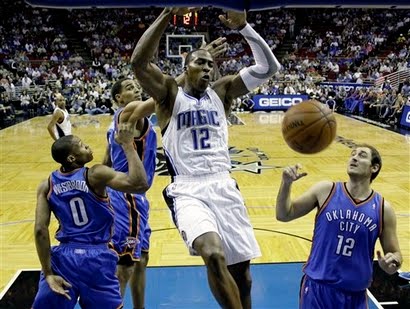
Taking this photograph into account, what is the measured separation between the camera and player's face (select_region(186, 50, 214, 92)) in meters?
3.36

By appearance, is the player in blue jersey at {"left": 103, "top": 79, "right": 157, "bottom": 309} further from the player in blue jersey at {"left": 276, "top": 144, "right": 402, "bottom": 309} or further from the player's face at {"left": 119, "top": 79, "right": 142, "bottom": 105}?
the player in blue jersey at {"left": 276, "top": 144, "right": 402, "bottom": 309}

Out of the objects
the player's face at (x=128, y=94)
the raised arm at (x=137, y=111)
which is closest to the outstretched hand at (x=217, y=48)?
the raised arm at (x=137, y=111)

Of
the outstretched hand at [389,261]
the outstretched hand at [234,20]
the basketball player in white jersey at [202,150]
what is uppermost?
the outstretched hand at [234,20]

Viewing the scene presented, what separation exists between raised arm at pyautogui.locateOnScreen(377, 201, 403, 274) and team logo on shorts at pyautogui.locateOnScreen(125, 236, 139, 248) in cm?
168

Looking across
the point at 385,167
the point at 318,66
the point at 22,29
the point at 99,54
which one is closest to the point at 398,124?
the point at 385,167

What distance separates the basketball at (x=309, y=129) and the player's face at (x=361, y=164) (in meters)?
0.31

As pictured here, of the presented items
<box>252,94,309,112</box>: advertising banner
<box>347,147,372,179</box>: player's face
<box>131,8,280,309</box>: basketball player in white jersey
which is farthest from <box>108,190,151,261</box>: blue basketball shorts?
<box>252,94,309,112</box>: advertising banner

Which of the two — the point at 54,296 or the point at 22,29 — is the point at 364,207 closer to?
the point at 54,296

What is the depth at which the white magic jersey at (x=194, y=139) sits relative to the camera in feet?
10.8

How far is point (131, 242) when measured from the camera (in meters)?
3.68

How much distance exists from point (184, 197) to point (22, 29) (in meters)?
27.1

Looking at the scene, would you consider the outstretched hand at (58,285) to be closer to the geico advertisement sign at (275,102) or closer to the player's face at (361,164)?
the player's face at (361,164)

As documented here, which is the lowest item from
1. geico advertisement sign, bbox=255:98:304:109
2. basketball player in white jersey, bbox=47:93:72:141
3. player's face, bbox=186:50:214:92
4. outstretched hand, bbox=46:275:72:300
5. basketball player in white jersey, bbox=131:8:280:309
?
geico advertisement sign, bbox=255:98:304:109

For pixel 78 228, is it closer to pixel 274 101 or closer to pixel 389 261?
pixel 389 261
